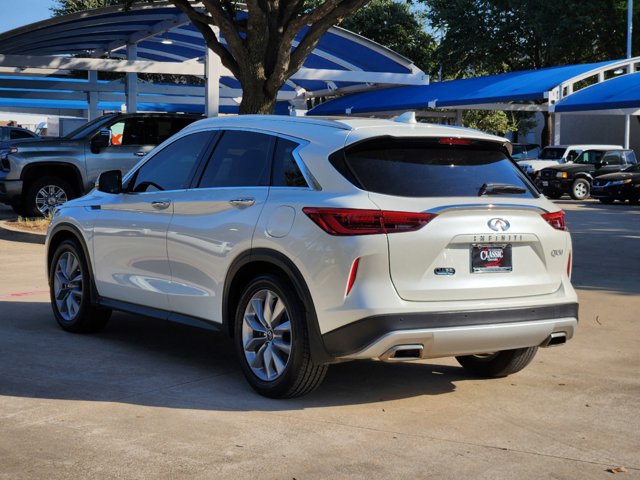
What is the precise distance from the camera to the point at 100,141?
18.0 m

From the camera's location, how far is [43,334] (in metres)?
8.45

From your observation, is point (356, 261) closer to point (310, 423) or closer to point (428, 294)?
point (428, 294)

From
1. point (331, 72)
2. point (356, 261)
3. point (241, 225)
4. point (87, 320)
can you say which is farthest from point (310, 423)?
point (331, 72)

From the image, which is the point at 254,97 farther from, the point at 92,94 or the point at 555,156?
the point at 555,156

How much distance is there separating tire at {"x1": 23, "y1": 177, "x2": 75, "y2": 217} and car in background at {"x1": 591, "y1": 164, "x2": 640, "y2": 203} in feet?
54.2

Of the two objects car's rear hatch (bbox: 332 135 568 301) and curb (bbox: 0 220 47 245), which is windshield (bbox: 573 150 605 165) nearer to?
curb (bbox: 0 220 47 245)

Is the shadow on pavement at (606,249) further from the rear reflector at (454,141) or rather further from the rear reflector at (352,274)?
the rear reflector at (352,274)

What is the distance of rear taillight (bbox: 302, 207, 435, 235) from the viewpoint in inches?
230

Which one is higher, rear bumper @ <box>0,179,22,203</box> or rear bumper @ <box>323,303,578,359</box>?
rear bumper @ <box>0,179,22,203</box>

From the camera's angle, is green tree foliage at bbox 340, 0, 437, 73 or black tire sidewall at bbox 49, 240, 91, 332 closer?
black tire sidewall at bbox 49, 240, 91, 332

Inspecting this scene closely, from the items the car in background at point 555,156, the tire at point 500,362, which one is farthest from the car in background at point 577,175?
the tire at point 500,362

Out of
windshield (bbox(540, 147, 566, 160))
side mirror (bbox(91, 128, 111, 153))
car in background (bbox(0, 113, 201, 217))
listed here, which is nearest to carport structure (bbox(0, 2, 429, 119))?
car in background (bbox(0, 113, 201, 217))

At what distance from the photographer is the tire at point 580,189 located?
104ft

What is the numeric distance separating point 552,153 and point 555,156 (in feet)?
0.59
